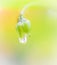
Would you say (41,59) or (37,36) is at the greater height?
(37,36)

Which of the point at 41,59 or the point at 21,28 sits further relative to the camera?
the point at 41,59

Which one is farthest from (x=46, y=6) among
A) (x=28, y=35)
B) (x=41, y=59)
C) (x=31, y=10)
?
(x=41, y=59)

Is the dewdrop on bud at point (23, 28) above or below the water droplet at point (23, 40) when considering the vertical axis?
above

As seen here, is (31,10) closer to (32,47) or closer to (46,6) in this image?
(46,6)

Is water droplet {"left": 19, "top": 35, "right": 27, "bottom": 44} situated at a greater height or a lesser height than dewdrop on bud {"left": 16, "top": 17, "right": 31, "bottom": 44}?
lesser

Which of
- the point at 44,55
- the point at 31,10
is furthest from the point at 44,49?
the point at 31,10

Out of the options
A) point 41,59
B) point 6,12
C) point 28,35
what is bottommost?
point 41,59

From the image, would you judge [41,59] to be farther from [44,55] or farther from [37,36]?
[37,36]
